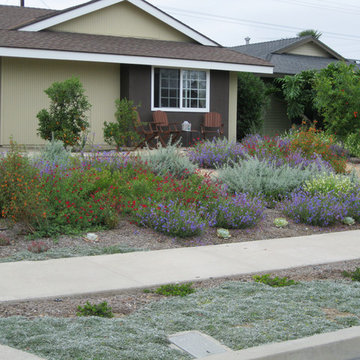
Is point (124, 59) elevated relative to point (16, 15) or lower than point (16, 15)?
lower

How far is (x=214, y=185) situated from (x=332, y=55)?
2320 cm

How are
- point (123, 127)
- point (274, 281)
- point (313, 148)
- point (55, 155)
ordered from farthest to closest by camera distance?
point (123, 127) → point (313, 148) → point (55, 155) → point (274, 281)

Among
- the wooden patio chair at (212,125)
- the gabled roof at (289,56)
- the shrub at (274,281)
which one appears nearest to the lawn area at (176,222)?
the shrub at (274,281)

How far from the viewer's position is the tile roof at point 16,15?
807 inches

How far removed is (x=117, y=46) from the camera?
19406 millimetres

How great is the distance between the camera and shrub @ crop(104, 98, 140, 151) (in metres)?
17.2

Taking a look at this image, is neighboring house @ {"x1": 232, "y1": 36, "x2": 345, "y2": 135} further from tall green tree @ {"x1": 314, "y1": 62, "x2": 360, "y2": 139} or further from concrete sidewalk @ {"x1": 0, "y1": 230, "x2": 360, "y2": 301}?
concrete sidewalk @ {"x1": 0, "y1": 230, "x2": 360, "y2": 301}

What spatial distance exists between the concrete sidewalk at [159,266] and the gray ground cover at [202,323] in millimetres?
674

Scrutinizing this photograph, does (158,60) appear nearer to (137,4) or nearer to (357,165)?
(137,4)

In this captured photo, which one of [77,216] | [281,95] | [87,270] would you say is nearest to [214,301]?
[87,270]

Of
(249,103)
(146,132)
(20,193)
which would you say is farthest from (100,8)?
(20,193)

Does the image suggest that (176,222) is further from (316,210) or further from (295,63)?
(295,63)

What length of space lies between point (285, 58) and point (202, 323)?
26.0 m

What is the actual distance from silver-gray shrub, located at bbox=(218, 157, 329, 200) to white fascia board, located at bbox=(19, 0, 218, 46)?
407 inches
